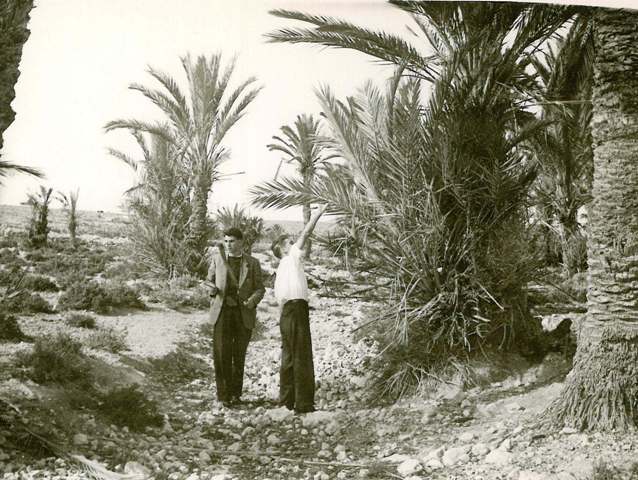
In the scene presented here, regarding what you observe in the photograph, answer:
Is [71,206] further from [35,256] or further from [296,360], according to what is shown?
[296,360]

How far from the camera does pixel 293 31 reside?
3322mm

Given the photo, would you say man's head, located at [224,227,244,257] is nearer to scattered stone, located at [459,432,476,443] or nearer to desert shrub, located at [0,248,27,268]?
desert shrub, located at [0,248,27,268]

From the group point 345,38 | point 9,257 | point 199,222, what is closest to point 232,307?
point 199,222

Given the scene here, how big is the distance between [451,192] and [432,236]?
15.8 inches

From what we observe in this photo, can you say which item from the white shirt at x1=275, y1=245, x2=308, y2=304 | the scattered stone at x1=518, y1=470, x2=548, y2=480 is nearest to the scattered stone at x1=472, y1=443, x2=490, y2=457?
the scattered stone at x1=518, y1=470, x2=548, y2=480

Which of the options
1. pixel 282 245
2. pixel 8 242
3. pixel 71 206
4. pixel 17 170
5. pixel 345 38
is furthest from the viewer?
pixel 282 245

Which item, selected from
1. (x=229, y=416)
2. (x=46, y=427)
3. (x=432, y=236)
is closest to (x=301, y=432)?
(x=229, y=416)

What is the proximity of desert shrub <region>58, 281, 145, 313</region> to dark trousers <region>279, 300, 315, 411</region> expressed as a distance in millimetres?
1016

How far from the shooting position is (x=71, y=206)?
323 centimetres

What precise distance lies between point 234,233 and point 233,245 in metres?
0.09

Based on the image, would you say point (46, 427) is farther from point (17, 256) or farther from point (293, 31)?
Answer: point (293, 31)

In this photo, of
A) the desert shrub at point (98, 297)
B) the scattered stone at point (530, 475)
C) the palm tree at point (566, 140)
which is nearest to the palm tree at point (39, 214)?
the desert shrub at point (98, 297)

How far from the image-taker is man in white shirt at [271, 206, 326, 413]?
404cm

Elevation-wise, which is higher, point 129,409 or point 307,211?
point 307,211
